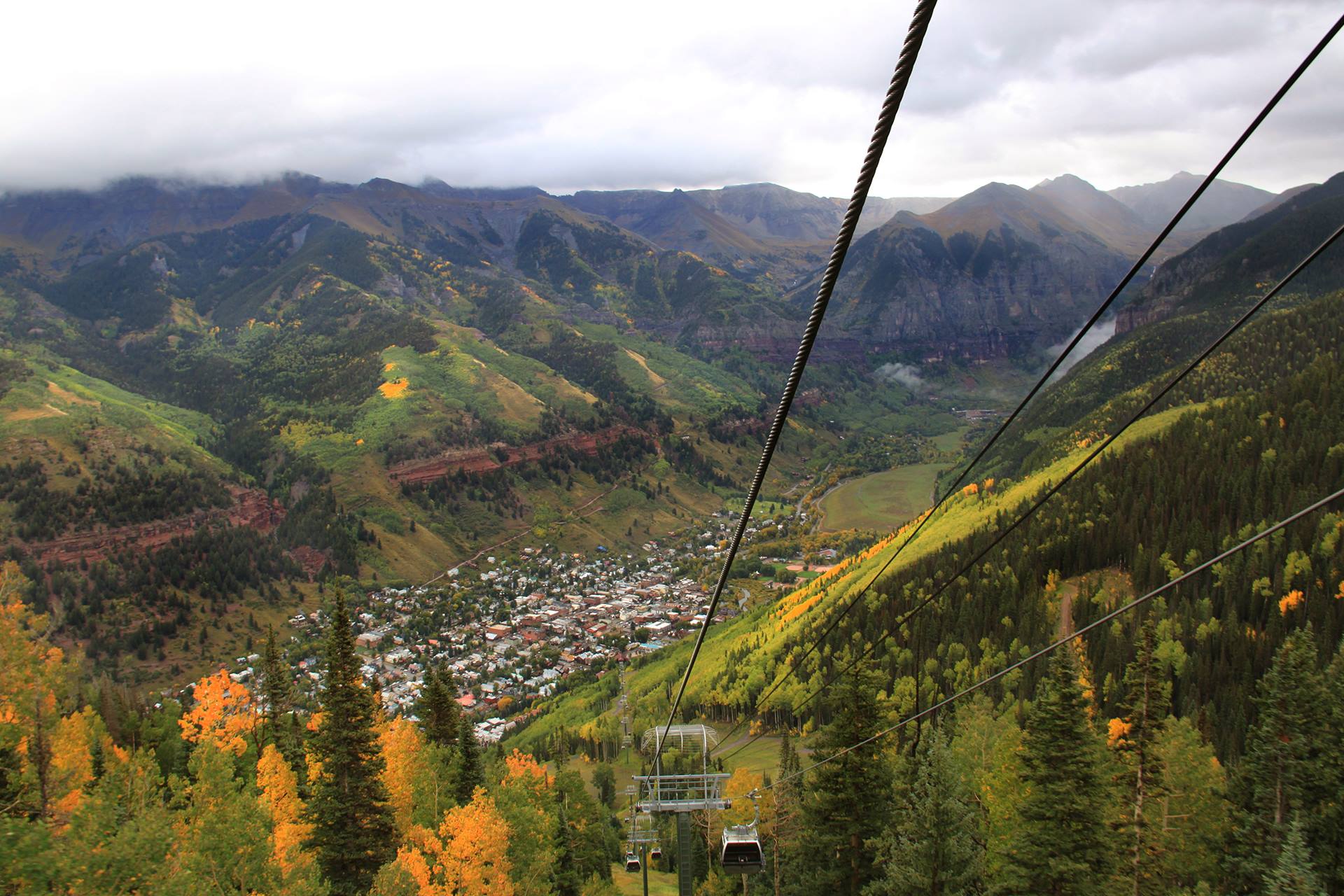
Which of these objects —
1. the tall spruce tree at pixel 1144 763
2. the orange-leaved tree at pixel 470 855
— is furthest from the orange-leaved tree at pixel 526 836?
the tall spruce tree at pixel 1144 763

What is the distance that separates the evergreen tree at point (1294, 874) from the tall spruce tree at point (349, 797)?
28597 mm

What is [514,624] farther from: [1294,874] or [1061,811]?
[1294,874]

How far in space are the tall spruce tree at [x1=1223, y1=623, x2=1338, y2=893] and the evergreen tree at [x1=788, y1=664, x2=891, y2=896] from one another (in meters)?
11.6

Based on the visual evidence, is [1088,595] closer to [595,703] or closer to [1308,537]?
[1308,537]

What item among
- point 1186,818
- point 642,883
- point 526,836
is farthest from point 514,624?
point 1186,818

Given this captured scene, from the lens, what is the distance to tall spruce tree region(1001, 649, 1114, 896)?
25.6m

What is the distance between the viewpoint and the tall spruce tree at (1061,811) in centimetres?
2561

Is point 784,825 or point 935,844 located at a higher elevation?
point 935,844

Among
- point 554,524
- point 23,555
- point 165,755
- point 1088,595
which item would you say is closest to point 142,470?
point 23,555

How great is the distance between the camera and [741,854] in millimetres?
22844

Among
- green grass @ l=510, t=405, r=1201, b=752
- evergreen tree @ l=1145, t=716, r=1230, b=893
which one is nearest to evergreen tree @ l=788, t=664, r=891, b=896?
evergreen tree @ l=1145, t=716, r=1230, b=893

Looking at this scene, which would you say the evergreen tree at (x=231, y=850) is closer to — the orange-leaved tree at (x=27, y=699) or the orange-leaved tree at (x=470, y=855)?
the orange-leaved tree at (x=27, y=699)

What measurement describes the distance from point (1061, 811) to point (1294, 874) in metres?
6.08

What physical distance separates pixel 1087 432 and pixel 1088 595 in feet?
262
